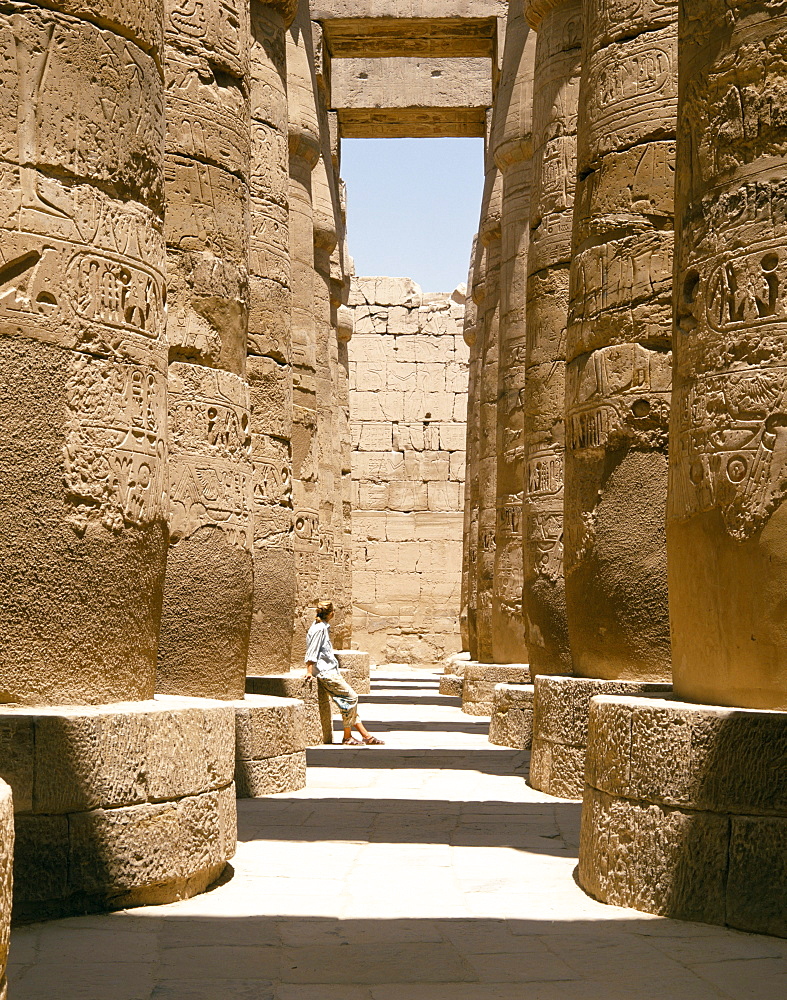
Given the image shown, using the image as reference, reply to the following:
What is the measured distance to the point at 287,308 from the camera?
9.15 m

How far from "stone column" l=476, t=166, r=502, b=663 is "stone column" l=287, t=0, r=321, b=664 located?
11.3 feet

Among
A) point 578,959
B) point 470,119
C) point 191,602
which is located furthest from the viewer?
point 470,119

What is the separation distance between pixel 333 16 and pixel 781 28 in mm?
12716

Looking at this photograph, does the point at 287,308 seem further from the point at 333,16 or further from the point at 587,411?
the point at 333,16

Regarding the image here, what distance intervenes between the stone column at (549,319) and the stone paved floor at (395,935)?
292cm

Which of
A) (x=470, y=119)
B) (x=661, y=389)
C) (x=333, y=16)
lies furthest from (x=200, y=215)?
(x=470, y=119)

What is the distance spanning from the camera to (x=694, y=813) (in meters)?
4.02

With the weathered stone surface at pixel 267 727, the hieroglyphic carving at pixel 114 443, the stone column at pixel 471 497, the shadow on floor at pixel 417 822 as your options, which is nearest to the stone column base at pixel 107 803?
the hieroglyphic carving at pixel 114 443

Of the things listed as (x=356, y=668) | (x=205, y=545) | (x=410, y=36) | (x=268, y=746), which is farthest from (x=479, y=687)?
(x=410, y=36)

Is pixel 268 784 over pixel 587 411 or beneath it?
beneath

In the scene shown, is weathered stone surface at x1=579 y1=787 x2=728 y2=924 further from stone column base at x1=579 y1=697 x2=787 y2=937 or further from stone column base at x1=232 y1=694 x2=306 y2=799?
stone column base at x1=232 y1=694 x2=306 y2=799

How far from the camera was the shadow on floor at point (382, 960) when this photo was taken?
332 cm

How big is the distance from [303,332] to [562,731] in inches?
218

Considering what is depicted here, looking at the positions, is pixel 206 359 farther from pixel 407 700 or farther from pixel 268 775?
pixel 407 700
